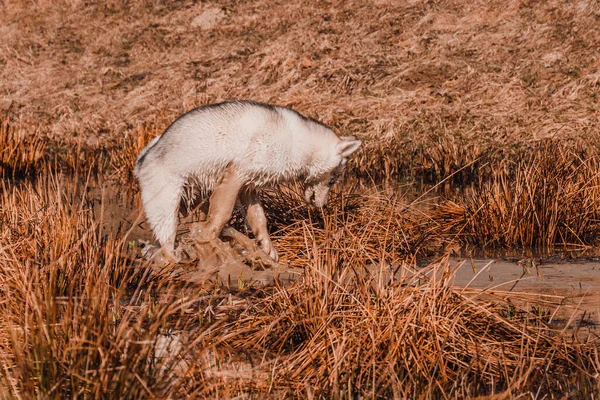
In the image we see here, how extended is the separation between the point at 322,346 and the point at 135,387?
1488 mm

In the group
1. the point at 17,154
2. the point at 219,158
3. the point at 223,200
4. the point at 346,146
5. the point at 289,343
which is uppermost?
the point at 219,158

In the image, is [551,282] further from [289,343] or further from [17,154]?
[17,154]

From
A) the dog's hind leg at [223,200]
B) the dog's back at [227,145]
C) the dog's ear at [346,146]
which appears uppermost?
the dog's back at [227,145]

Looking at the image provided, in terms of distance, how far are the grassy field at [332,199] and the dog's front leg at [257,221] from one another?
26 cm

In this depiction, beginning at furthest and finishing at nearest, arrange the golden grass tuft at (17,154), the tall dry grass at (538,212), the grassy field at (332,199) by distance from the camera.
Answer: the golden grass tuft at (17,154) → the tall dry grass at (538,212) → the grassy field at (332,199)

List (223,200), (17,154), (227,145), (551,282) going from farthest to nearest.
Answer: (17,154), (223,200), (227,145), (551,282)

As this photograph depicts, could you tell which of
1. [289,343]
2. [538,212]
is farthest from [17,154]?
[289,343]

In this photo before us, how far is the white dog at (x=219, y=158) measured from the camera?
7062 mm

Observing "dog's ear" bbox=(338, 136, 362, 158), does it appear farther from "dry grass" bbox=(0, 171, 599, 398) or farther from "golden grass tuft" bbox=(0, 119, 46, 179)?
"golden grass tuft" bbox=(0, 119, 46, 179)

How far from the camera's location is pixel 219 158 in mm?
7121

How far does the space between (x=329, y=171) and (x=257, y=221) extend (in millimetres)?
769

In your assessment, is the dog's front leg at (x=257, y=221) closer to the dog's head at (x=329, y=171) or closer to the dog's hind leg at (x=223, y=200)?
the dog's hind leg at (x=223, y=200)

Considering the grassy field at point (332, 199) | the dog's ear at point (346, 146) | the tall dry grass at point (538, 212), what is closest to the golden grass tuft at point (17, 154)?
the grassy field at point (332, 199)

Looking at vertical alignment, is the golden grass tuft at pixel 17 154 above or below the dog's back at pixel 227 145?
below
